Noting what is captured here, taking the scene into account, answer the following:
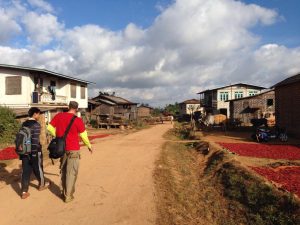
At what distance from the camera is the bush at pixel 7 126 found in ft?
69.9

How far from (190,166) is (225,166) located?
2.55 meters

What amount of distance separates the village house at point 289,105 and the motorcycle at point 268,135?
2298 millimetres

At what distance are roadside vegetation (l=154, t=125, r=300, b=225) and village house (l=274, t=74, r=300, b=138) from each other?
14.8 metres

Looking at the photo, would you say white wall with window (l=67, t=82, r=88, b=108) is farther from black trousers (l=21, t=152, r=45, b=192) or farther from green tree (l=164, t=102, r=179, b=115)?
green tree (l=164, t=102, r=179, b=115)

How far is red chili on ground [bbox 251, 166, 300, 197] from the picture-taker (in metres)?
8.12

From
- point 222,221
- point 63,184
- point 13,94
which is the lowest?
point 222,221

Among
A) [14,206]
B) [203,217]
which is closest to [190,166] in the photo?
[203,217]

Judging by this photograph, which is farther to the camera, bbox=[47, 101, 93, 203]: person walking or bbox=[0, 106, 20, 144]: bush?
bbox=[0, 106, 20, 144]: bush

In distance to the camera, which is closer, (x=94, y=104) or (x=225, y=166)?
(x=225, y=166)

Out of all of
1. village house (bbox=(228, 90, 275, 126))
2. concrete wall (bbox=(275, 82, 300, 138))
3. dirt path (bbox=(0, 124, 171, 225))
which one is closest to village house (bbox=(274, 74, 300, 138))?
concrete wall (bbox=(275, 82, 300, 138))

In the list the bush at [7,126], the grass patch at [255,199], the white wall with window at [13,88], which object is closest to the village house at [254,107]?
the white wall with window at [13,88]

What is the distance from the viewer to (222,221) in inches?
261

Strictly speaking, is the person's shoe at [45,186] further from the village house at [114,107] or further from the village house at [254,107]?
the village house at [114,107]

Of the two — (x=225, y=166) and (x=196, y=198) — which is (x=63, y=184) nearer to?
(x=196, y=198)
